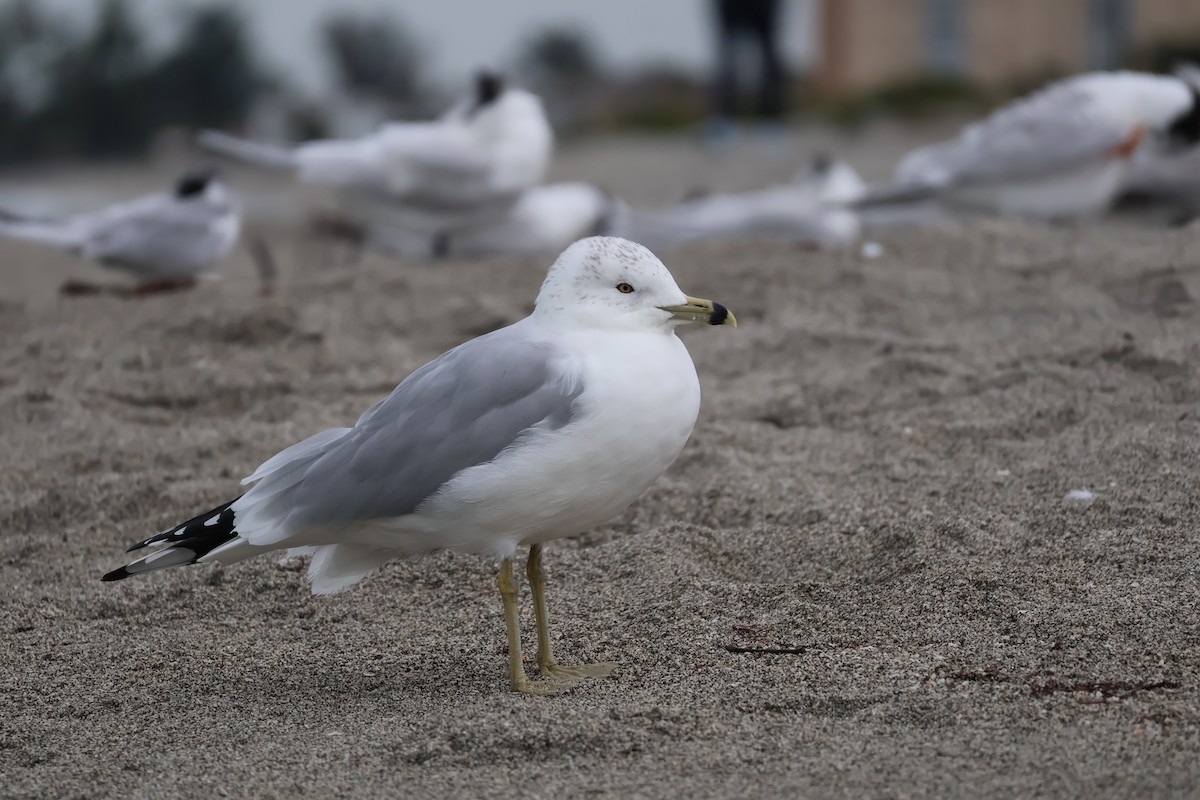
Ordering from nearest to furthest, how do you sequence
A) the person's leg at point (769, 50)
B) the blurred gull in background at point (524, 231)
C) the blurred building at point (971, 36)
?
the blurred gull in background at point (524, 231)
the person's leg at point (769, 50)
the blurred building at point (971, 36)

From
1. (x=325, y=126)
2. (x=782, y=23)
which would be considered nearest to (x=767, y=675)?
(x=782, y=23)

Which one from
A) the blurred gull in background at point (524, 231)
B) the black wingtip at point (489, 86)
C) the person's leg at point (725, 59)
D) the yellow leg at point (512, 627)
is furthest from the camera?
the person's leg at point (725, 59)

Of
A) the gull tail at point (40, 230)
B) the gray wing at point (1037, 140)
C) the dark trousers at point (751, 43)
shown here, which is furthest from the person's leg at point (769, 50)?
the gull tail at point (40, 230)

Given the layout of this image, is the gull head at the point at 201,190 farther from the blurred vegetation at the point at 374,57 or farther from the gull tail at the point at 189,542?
the blurred vegetation at the point at 374,57

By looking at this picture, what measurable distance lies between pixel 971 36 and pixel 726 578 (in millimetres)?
22855

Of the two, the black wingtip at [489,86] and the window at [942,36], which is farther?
the window at [942,36]

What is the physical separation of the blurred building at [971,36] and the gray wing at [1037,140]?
16.6 meters

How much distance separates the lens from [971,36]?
80.6 feet

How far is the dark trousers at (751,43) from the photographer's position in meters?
13.1

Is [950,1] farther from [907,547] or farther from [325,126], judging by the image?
[907,547]

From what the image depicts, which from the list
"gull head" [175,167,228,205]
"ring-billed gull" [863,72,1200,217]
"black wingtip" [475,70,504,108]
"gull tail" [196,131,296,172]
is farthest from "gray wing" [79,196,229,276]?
"ring-billed gull" [863,72,1200,217]

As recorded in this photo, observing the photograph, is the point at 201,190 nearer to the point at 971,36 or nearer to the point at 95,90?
the point at 95,90

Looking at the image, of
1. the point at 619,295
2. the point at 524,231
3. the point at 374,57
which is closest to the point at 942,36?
the point at 374,57

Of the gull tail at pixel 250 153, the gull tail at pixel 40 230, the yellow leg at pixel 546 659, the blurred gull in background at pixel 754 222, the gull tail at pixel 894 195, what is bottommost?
the yellow leg at pixel 546 659
